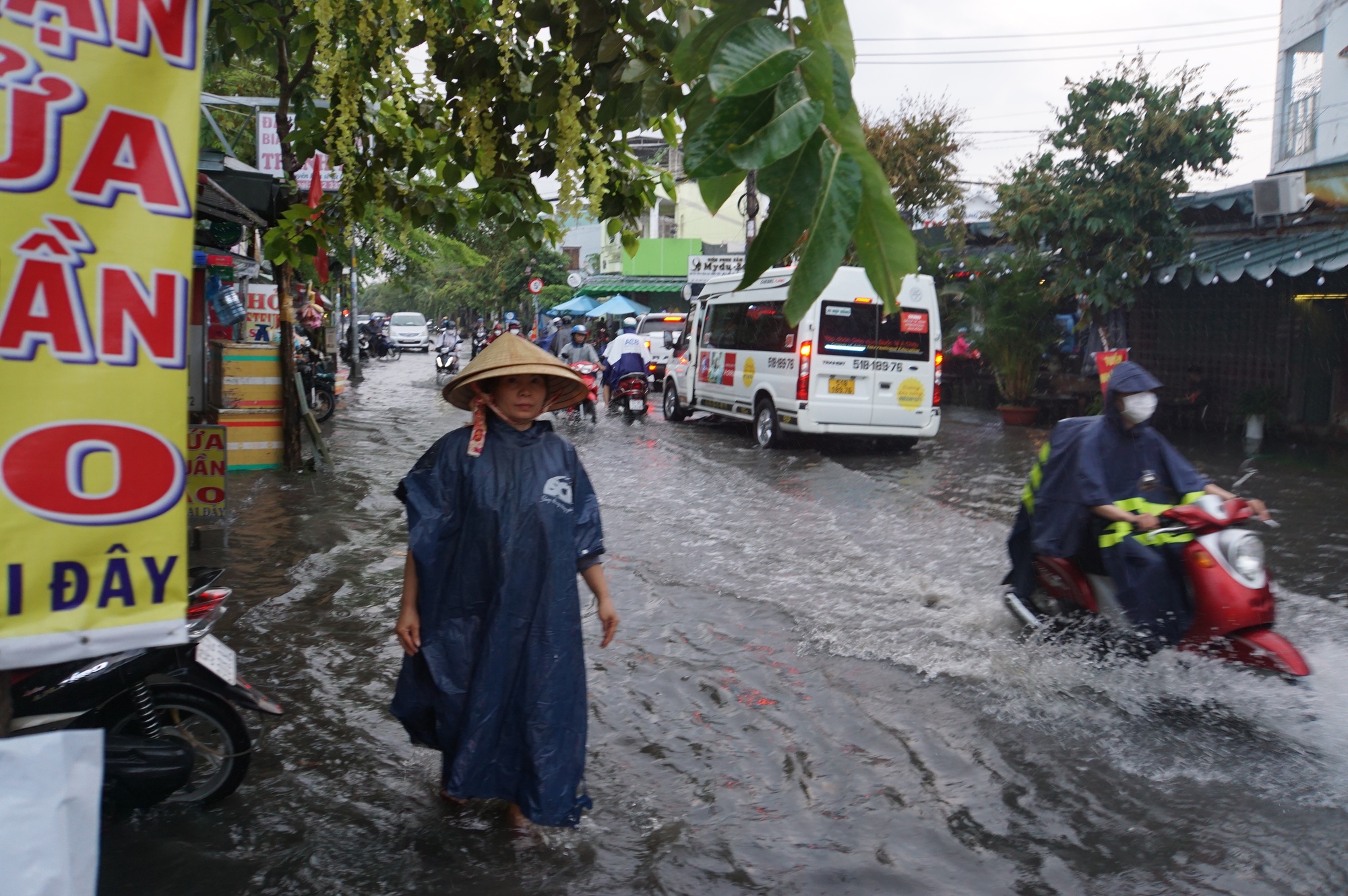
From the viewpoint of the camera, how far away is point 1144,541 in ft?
16.4

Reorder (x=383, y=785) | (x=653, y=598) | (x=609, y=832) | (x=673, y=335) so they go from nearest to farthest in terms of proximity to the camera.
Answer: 1. (x=609, y=832)
2. (x=383, y=785)
3. (x=653, y=598)
4. (x=673, y=335)

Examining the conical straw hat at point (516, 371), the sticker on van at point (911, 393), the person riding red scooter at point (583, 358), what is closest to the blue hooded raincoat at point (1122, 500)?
the conical straw hat at point (516, 371)

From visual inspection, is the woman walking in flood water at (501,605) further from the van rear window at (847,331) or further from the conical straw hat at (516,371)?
the van rear window at (847,331)

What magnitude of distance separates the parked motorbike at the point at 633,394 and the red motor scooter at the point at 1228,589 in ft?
46.3

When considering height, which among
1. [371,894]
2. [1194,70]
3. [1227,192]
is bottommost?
[371,894]

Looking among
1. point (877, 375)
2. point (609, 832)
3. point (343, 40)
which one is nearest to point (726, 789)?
point (609, 832)

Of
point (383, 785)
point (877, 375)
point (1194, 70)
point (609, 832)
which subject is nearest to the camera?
point (609, 832)

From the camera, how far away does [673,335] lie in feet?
81.9

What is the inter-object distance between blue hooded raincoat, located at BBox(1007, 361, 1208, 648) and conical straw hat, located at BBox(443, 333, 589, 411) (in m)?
2.63

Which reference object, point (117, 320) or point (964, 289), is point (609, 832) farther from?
point (964, 289)

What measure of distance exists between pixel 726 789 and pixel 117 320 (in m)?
2.98

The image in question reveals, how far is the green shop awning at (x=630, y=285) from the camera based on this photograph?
1674 inches

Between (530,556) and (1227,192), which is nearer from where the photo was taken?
(530,556)

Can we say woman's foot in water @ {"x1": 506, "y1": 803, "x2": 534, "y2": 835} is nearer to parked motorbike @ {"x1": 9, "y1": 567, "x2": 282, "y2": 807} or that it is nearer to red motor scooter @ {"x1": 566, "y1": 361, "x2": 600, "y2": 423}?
parked motorbike @ {"x1": 9, "y1": 567, "x2": 282, "y2": 807}
